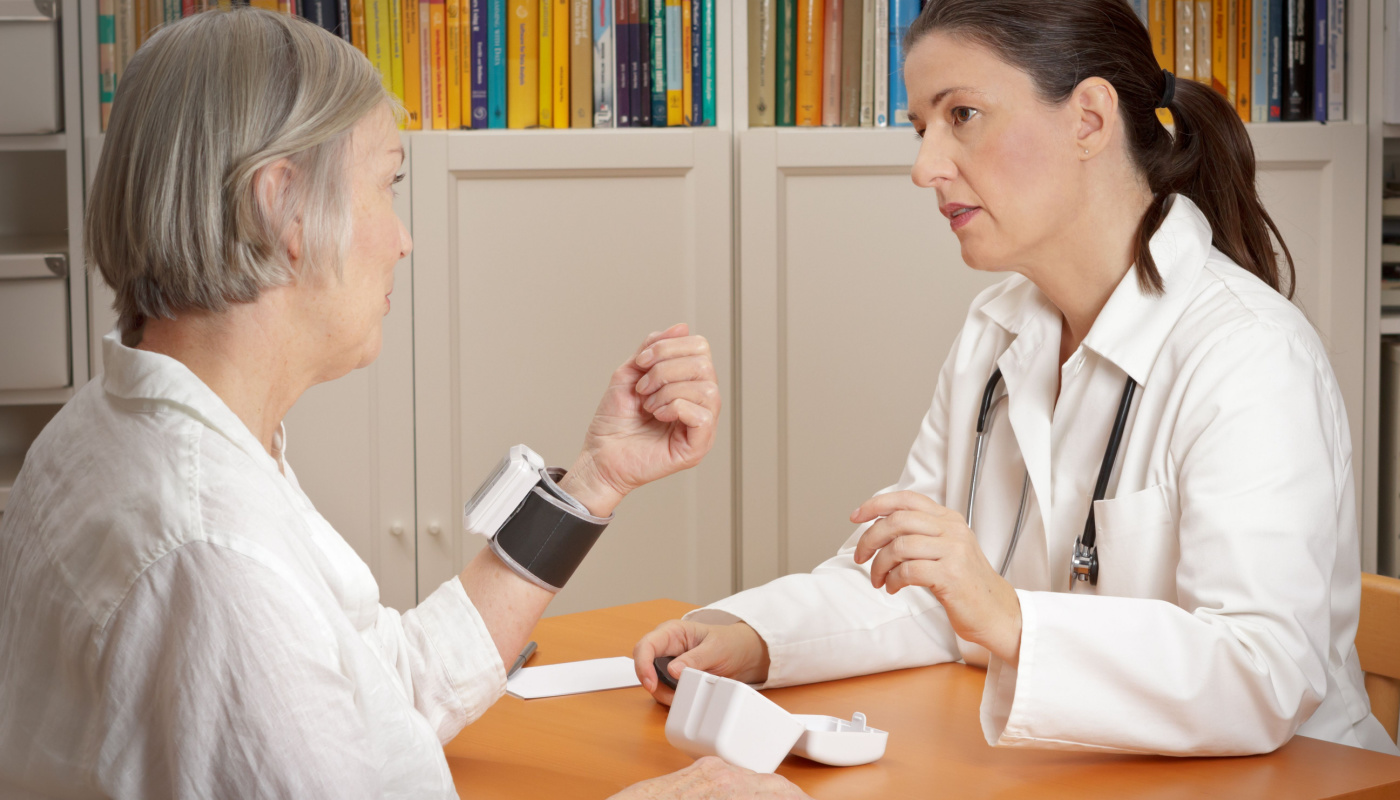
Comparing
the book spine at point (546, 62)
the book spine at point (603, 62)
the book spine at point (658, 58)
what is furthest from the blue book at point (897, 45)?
the book spine at point (546, 62)

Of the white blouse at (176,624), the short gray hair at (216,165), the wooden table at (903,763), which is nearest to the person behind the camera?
the white blouse at (176,624)

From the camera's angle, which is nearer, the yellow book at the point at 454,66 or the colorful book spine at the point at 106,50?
the colorful book spine at the point at 106,50

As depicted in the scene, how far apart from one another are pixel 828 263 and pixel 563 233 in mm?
540

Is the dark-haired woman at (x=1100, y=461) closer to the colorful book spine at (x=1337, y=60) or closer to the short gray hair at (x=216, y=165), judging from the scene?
the short gray hair at (x=216, y=165)

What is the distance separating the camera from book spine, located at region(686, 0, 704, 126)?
242 cm

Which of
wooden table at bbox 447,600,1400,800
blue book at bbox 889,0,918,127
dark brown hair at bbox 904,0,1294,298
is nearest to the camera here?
wooden table at bbox 447,600,1400,800

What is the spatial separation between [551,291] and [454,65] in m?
0.51

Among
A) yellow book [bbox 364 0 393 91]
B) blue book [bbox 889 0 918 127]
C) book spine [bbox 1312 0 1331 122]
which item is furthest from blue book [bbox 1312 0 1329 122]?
yellow book [bbox 364 0 393 91]

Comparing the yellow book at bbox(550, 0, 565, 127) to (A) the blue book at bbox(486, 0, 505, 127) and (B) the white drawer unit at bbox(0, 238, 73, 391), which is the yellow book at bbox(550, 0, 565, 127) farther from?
(B) the white drawer unit at bbox(0, 238, 73, 391)

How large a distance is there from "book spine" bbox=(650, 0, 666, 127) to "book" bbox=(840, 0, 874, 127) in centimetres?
37

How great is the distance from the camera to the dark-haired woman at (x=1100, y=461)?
3.50ft

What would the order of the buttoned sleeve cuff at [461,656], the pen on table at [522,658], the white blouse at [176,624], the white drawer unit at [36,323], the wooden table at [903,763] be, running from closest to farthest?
the white blouse at [176,624] < the wooden table at [903,763] < the buttoned sleeve cuff at [461,656] < the pen on table at [522,658] < the white drawer unit at [36,323]

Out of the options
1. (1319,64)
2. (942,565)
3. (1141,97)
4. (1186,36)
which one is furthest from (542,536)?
(1319,64)

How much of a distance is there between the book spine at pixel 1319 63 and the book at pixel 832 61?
37.4 inches
